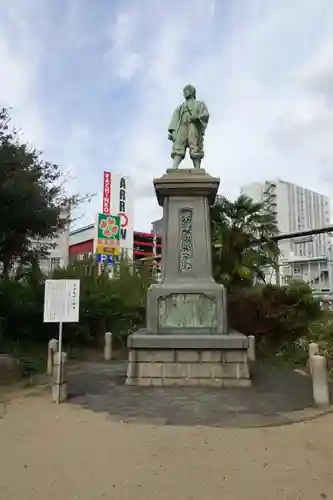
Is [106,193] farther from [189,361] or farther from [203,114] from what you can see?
[189,361]

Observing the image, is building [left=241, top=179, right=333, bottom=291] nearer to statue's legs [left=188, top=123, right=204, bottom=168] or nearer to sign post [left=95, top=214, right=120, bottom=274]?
sign post [left=95, top=214, right=120, bottom=274]

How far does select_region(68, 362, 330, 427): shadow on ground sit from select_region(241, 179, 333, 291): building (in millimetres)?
23121

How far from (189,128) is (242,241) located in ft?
19.1

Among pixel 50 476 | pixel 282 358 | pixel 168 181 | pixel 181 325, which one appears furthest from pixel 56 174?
pixel 50 476

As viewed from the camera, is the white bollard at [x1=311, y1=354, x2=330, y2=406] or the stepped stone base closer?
the white bollard at [x1=311, y1=354, x2=330, y2=406]

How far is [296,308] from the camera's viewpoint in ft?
43.9

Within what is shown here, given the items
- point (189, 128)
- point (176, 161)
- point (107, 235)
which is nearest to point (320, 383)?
point (176, 161)

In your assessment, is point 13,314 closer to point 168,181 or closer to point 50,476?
point 168,181

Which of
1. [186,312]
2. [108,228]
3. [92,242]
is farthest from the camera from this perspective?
[92,242]

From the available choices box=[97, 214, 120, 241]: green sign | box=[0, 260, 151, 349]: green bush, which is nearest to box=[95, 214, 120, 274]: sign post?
box=[97, 214, 120, 241]: green sign

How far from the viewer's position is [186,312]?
9.13m

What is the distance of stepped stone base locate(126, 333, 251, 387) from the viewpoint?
8359 mm

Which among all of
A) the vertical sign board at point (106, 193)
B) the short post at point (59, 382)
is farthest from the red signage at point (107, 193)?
the short post at point (59, 382)

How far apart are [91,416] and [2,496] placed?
2.68 metres
